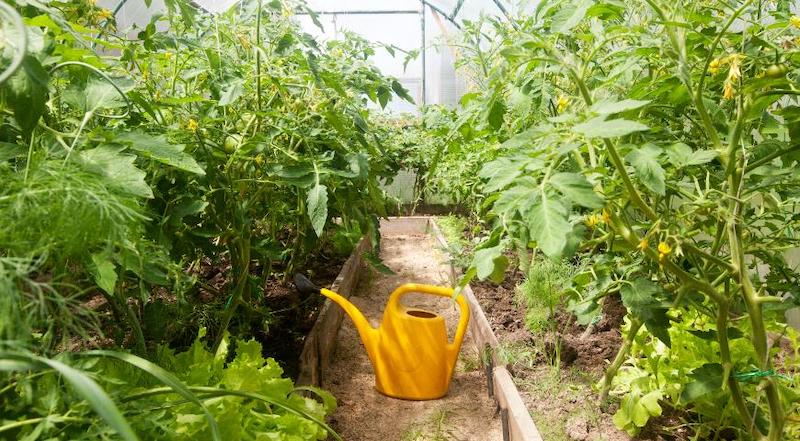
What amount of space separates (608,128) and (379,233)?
1.31 metres

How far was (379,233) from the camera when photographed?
82.7 inches

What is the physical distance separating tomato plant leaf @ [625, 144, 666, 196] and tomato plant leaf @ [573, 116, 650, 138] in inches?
7.3

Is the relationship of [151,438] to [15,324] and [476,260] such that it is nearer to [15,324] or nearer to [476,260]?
[15,324]

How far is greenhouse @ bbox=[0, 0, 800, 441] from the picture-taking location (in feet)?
2.66

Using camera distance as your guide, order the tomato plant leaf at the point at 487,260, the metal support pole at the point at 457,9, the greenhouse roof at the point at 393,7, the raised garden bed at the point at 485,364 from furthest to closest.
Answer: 1. the greenhouse roof at the point at 393,7
2. the metal support pole at the point at 457,9
3. the raised garden bed at the point at 485,364
4. the tomato plant leaf at the point at 487,260

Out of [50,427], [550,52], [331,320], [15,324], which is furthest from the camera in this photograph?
[331,320]

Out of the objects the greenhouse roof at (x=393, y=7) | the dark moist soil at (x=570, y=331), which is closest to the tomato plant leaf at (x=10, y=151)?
the dark moist soil at (x=570, y=331)

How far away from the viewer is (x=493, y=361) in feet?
8.39

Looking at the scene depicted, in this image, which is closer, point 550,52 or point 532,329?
point 550,52

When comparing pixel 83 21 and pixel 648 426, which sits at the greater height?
pixel 83 21

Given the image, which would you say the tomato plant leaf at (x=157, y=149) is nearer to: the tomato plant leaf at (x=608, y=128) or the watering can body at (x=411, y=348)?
the tomato plant leaf at (x=608, y=128)

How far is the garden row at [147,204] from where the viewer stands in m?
0.72

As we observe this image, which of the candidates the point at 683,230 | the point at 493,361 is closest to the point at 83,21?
the point at 683,230

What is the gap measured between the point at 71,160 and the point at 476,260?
683mm
